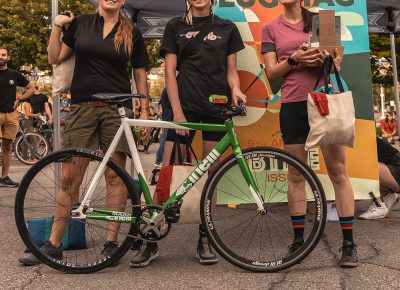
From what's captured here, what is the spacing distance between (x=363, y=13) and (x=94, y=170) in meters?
2.62

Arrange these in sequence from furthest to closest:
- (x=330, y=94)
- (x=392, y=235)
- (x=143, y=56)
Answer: (x=392, y=235), (x=143, y=56), (x=330, y=94)

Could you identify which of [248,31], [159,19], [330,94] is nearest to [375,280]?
[330,94]

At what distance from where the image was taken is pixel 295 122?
382 cm

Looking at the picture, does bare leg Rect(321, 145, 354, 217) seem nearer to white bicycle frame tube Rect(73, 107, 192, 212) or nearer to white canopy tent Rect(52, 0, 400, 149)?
white bicycle frame tube Rect(73, 107, 192, 212)

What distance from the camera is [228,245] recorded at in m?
3.62

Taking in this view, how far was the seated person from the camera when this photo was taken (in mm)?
5449

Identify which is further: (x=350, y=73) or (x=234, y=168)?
(x=350, y=73)

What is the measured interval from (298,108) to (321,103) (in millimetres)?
316

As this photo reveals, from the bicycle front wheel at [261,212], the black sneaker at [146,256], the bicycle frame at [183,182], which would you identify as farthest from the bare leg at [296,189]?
the black sneaker at [146,256]

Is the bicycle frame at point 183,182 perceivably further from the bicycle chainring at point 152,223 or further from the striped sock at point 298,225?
the striped sock at point 298,225

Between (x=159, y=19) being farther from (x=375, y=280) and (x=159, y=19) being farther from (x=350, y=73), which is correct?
(x=375, y=280)

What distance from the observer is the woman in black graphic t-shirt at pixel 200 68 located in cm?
384

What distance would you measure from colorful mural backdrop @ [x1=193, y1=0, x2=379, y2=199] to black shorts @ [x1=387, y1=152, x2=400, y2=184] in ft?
1.93

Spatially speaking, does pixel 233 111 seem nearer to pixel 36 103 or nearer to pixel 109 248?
pixel 109 248
